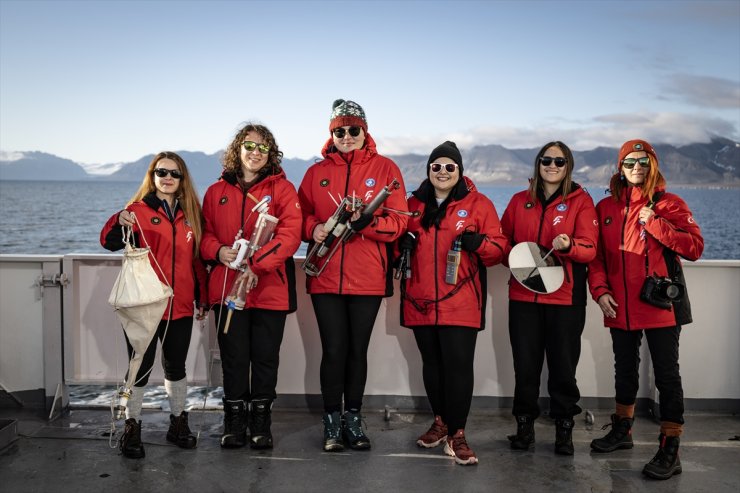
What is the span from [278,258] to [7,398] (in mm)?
2273

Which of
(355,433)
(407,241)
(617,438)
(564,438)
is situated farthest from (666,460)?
(407,241)

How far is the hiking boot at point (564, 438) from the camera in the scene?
12.7ft

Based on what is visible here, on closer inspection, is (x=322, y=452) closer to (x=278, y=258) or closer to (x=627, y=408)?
(x=278, y=258)

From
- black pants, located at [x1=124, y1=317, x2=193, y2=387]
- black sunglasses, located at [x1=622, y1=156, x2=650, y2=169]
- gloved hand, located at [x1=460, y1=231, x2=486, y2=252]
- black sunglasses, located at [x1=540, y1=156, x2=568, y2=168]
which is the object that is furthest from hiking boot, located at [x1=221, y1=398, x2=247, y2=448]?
black sunglasses, located at [x1=622, y1=156, x2=650, y2=169]

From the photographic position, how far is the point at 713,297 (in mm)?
4574

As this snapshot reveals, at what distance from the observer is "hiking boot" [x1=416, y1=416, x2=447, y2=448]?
398cm

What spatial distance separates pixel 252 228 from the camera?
378 centimetres

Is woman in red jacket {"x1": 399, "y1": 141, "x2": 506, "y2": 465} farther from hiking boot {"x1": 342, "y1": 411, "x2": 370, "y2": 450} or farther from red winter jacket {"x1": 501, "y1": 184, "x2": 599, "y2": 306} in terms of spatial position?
hiking boot {"x1": 342, "y1": 411, "x2": 370, "y2": 450}

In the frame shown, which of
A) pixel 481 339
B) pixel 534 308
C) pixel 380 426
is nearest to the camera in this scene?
pixel 534 308

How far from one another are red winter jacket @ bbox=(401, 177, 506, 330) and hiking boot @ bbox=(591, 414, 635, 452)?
38.1 inches

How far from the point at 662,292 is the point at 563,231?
0.58 metres

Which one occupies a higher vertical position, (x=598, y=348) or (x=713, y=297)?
(x=713, y=297)

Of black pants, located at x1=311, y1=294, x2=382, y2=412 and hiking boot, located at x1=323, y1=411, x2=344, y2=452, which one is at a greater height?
black pants, located at x1=311, y1=294, x2=382, y2=412

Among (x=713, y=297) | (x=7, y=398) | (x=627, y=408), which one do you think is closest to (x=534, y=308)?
(x=627, y=408)
